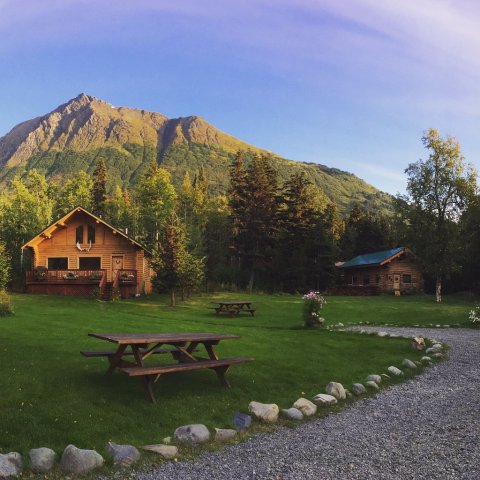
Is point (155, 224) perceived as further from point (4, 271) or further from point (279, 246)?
point (4, 271)

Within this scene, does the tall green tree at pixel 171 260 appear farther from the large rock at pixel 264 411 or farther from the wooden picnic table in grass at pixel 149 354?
the large rock at pixel 264 411

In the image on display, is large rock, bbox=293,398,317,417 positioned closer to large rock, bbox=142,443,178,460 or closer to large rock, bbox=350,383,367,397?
large rock, bbox=350,383,367,397

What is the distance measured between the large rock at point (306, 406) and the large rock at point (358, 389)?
1.54 metres

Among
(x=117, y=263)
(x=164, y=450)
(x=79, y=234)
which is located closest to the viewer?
(x=164, y=450)

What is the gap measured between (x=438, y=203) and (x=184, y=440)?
124 ft

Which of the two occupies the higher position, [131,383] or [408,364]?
[131,383]

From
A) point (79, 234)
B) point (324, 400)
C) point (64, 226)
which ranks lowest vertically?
point (324, 400)

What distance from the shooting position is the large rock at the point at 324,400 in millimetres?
8047

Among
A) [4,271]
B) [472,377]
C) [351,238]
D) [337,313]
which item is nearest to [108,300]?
[4,271]

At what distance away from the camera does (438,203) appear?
39219mm

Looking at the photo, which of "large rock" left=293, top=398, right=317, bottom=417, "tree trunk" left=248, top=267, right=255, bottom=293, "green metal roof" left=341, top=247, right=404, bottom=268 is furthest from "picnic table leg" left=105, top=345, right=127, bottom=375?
"green metal roof" left=341, top=247, right=404, bottom=268

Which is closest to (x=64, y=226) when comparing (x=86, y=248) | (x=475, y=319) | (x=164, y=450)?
(x=86, y=248)

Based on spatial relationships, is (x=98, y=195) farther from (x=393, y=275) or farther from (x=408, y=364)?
(x=408, y=364)

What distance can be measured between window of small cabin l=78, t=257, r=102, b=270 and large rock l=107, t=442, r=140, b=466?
33.3m
